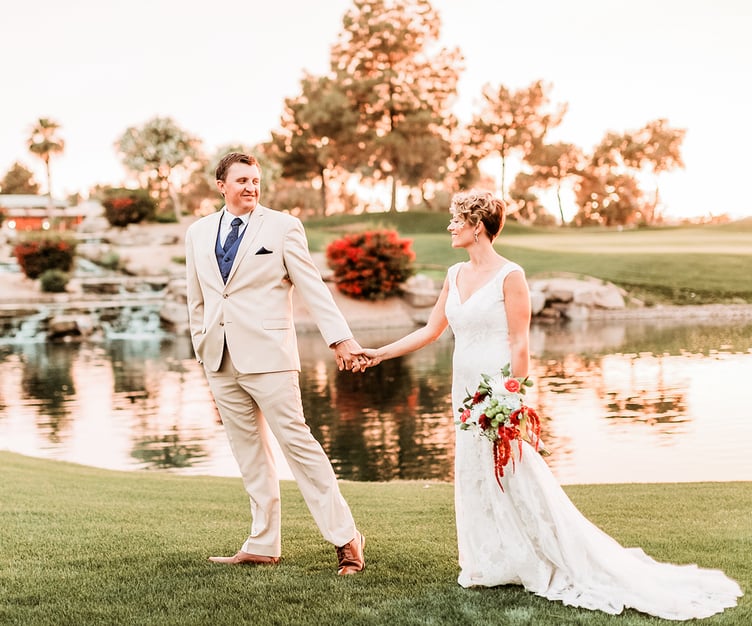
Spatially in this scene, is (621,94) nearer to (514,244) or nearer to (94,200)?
(514,244)

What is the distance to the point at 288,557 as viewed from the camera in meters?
4.76

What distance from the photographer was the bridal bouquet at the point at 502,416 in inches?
159

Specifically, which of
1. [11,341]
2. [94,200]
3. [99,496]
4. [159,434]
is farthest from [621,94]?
[99,496]

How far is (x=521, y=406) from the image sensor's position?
13.3ft

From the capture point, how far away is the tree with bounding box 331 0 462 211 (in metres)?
51.3

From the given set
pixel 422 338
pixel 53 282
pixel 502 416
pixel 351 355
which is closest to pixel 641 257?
pixel 53 282

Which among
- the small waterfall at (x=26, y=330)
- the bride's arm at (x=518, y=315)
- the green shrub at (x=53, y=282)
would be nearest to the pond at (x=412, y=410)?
the small waterfall at (x=26, y=330)

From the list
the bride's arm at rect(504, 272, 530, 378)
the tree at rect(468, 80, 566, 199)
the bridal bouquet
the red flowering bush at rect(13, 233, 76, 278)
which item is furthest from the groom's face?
the tree at rect(468, 80, 566, 199)

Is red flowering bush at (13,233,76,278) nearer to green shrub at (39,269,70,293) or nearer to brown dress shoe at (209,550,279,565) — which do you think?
green shrub at (39,269,70,293)

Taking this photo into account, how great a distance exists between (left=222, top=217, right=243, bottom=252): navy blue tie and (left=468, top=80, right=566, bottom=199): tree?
51345 millimetres

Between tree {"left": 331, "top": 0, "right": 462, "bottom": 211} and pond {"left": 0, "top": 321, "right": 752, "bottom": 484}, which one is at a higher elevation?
tree {"left": 331, "top": 0, "right": 462, "bottom": 211}

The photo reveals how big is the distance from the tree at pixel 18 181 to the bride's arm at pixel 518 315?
3018 inches

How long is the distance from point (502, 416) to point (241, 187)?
1694 mm

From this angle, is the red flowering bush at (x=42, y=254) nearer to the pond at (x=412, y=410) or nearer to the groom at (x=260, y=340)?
the pond at (x=412, y=410)
